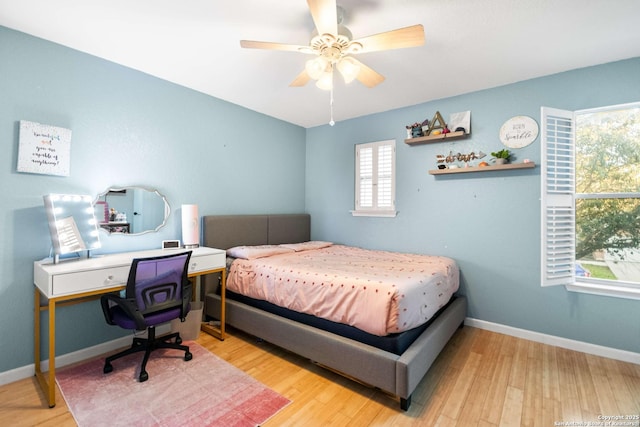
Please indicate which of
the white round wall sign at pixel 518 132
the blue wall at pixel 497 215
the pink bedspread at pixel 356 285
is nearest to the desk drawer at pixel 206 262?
the pink bedspread at pixel 356 285

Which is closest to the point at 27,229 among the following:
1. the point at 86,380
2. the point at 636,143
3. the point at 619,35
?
the point at 86,380

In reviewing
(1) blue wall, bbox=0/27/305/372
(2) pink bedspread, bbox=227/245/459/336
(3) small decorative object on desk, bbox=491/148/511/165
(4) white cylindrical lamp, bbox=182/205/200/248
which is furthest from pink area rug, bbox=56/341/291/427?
(3) small decorative object on desk, bbox=491/148/511/165

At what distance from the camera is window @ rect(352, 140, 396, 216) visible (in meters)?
3.80

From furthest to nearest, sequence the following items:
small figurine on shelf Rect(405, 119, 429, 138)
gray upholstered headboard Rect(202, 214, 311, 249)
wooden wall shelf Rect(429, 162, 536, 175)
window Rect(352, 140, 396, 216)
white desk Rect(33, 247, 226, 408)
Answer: window Rect(352, 140, 396, 216) < small figurine on shelf Rect(405, 119, 429, 138) < gray upholstered headboard Rect(202, 214, 311, 249) < wooden wall shelf Rect(429, 162, 536, 175) < white desk Rect(33, 247, 226, 408)

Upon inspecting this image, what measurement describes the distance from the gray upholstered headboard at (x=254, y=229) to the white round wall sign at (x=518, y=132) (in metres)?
2.77

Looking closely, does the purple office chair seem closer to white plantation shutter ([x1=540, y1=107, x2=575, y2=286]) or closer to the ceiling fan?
the ceiling fan

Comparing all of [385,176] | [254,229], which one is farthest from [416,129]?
[254,229]

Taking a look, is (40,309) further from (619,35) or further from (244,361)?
(619,35)

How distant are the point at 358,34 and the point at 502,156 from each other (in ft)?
6.24

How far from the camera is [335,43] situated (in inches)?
71.3

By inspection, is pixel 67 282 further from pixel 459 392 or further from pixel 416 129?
pixel 416 129

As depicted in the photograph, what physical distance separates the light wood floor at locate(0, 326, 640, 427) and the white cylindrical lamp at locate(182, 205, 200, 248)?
3.39 ft

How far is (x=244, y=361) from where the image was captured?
2432 mm

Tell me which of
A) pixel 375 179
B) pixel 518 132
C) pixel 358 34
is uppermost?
pixel 358 34
